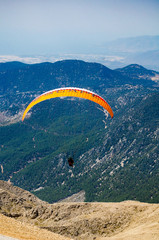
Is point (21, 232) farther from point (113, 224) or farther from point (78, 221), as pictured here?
point (113, 224)

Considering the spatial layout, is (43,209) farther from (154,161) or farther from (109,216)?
(154,161)

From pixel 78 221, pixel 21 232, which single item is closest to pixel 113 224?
pixel 78 221

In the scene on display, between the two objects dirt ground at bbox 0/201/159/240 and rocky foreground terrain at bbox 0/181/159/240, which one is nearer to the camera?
dirt ground at bbox 0/201/159/240

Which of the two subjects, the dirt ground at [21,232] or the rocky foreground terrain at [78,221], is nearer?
the dirt ground at [21,232]

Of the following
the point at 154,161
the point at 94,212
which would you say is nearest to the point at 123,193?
the point at 154,161

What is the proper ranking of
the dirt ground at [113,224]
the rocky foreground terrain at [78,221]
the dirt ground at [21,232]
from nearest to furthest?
the dirt ground at [21,232]
the dirt ground at [113,224]
the rocky foreground terrain at [78,221]

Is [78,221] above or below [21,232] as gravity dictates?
below

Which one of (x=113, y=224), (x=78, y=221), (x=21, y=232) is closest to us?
(x=21, y=232)

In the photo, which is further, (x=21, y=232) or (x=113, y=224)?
(x=113, y=224)
